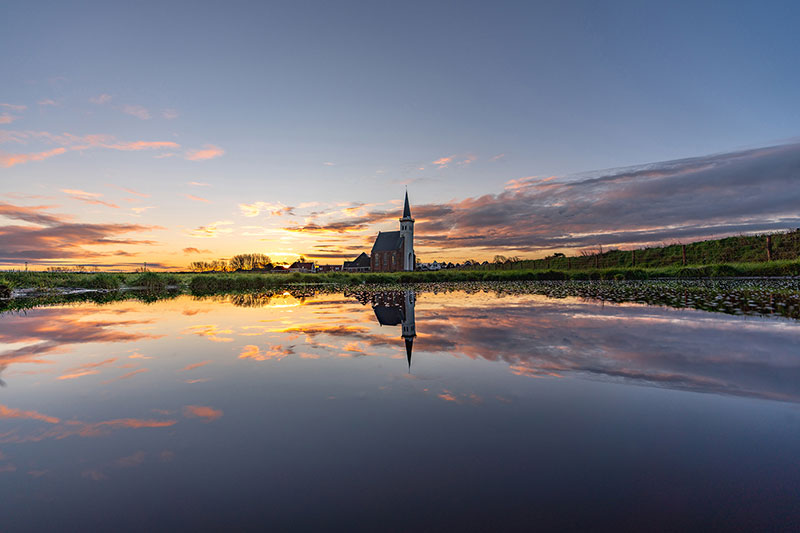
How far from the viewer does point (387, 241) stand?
83062 mm

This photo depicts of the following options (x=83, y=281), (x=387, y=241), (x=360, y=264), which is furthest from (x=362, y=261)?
(x=83, y=281)

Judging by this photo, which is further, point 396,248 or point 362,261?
point 362,261

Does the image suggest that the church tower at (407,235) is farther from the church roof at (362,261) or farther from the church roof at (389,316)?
the church roof at (389,316)

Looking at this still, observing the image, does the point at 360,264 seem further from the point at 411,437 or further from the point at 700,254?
the point at 411,437

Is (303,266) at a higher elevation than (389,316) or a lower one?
higher

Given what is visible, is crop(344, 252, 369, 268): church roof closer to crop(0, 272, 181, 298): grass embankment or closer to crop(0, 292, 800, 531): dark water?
crop(0, 272, 181, 298): grass embankment

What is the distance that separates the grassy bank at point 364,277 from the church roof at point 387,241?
41441 millimetres

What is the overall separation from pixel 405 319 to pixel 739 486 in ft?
25.0

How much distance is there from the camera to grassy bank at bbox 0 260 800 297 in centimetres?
2303

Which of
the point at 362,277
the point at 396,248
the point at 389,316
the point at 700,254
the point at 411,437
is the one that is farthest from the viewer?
the point at 396,248

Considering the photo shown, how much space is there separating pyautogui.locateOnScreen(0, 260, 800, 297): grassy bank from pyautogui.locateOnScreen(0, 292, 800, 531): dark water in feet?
74.0

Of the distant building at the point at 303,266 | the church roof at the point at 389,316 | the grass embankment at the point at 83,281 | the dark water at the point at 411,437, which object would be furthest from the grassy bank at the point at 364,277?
the distant building at the point at 303,266

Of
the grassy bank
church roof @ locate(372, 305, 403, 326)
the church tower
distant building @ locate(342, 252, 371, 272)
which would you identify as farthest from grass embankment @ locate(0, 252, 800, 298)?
distant building @ locate(342, 252, 371, 272)

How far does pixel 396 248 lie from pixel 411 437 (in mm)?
78174
